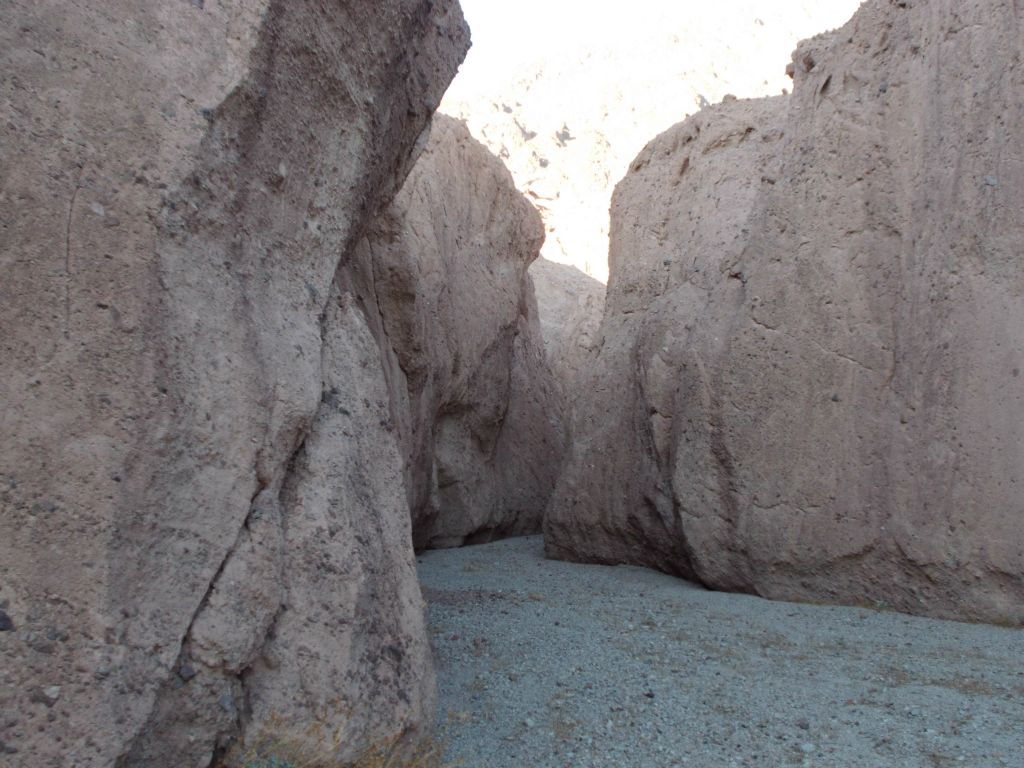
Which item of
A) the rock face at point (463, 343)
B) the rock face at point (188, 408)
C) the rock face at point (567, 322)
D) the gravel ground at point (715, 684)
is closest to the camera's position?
the rock face at point (188, 408)

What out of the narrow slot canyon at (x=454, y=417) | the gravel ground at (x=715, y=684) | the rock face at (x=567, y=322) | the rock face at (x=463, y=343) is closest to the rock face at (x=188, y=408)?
the narrow slot canyon at (x=454, y=417)

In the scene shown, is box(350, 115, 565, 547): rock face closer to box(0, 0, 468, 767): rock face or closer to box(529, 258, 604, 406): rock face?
box(529, 258, 604, 406): rock face

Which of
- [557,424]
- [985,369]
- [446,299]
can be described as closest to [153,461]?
[985,369]

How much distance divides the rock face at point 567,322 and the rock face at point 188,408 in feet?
23.7

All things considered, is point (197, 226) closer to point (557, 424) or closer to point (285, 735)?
point (285, 735)

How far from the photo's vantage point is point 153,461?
2395mm

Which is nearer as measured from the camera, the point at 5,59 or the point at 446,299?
the point at 5,59

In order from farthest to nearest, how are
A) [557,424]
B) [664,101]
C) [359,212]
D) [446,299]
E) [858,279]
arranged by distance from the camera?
[664,101], [557,424], [446,299], [858,279], [359,212]

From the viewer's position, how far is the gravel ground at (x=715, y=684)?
9.63 ft

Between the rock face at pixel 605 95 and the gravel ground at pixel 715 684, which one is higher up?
the rock face at pixel 605 95

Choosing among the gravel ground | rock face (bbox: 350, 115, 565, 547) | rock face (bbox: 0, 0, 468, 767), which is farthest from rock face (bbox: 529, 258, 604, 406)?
rock face (bbox: 0, 0, 468, 767)

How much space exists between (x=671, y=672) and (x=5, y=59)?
10.6 ft

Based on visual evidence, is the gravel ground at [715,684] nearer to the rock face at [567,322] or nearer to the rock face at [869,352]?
the rock face at [869,352]

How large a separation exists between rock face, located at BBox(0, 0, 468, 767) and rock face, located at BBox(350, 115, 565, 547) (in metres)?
2.49
